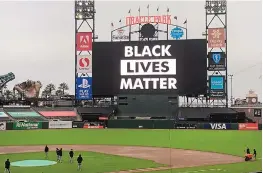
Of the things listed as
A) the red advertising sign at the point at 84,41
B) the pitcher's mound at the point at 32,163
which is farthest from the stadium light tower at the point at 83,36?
the pitcher's mound at the point at 32,163

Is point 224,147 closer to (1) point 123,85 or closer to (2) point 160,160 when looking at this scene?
(2) point 160,160

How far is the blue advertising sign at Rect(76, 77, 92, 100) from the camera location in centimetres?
5422

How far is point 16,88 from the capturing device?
86625mm

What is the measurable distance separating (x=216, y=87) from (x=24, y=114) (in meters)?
27.9

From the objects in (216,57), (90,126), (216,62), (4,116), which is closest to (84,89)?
(90,126)

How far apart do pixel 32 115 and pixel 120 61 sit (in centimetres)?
1523

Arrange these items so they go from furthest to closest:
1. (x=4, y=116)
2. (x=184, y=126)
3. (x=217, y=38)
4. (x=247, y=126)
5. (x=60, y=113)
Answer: (x=60, y=113) → (x=217, y=38) → (x=4, y=116) → (x=184, y=126) → (x=247, y=126)

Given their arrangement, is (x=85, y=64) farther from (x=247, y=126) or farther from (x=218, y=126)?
(x=247, y=126)

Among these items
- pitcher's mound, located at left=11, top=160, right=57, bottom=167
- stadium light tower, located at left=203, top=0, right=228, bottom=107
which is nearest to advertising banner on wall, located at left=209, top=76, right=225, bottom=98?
stadium light tower, located at left=203, top=0, right=228, bottom=107

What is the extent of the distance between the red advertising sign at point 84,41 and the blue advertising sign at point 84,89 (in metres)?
4.85

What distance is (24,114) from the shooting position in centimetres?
5669

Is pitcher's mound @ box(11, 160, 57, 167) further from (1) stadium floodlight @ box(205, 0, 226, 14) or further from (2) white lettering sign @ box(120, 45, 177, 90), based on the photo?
(1) stadium floodlight @ box(205, 0, 226, 14)

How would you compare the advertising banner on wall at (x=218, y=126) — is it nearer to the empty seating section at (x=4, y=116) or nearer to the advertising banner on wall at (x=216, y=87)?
the advertising banner on wall at (x=216, y=87)

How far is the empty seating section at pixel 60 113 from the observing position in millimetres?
57353
